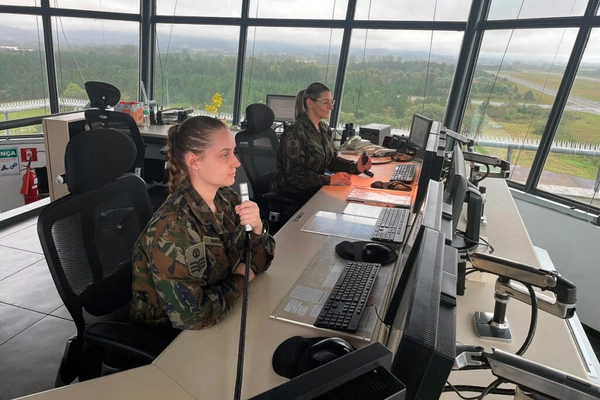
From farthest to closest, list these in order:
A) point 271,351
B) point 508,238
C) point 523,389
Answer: point 508,238 → point 271,351 → point 523,389

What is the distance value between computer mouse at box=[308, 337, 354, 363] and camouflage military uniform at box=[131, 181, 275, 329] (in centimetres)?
32

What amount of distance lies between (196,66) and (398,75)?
2481 millimetres

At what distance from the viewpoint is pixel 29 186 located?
4.92 meters

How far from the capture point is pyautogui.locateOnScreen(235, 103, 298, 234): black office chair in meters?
2.65

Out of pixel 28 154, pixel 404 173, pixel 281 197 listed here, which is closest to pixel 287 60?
pixel 404 173

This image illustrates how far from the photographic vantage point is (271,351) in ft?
3.51

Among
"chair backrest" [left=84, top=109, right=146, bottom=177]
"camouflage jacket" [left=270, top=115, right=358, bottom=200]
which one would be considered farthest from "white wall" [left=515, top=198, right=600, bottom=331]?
"chair backrest" [left=84, top=109, right=146, bottom=177]

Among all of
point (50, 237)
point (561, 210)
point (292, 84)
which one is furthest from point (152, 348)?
point (292, 84)

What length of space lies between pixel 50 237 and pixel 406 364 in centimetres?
112

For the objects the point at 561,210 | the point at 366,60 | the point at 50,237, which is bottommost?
the point at 561,210

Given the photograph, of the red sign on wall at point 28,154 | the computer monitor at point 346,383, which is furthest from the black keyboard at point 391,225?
the red sign on wall at point 28,154

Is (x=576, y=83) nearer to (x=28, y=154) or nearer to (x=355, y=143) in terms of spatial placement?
(x=355, y=143)

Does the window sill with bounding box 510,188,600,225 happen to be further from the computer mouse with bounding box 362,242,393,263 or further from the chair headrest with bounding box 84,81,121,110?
the chair headrest with bounding box 84,81,121,110

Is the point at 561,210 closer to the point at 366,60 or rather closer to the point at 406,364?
the point at 366,60
